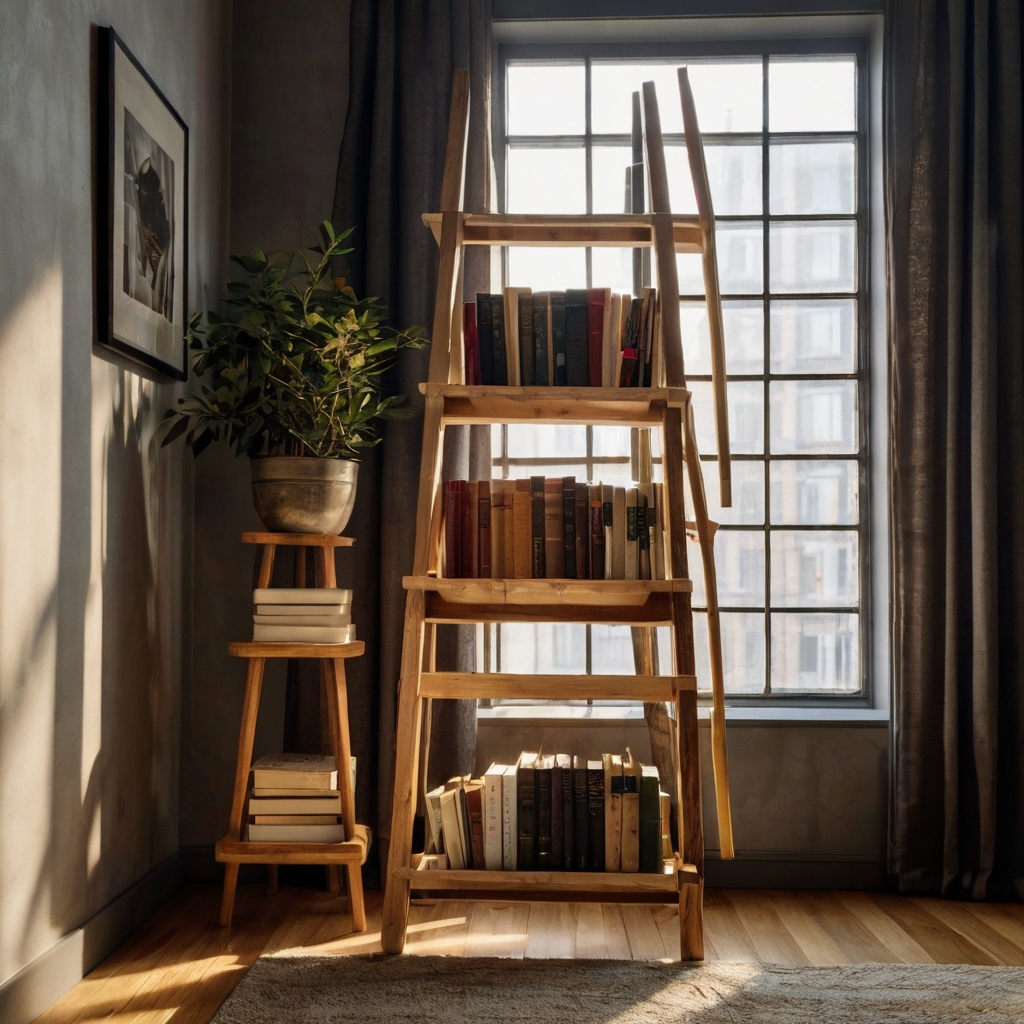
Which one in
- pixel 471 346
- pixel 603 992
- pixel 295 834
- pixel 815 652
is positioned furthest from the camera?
pixel 815 652

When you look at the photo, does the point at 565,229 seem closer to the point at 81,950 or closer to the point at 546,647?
the point at 546,647

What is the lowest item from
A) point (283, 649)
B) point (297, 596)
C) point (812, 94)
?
point (283, 649)

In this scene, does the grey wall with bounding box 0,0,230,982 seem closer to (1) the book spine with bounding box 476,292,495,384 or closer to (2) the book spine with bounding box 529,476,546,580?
(1) the book spine with bounding box 476,292,495,384

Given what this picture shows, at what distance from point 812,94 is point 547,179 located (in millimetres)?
851

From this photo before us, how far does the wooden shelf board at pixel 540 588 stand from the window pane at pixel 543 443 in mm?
1006

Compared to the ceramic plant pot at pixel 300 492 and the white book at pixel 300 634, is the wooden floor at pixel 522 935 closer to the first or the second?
the white book at pixel 300 634

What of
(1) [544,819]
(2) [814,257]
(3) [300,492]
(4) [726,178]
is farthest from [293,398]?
(2) [814,257]

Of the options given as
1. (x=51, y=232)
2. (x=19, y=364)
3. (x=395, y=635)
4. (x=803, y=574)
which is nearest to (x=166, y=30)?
(x=51, y=232)

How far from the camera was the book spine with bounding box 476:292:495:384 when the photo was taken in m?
2.27

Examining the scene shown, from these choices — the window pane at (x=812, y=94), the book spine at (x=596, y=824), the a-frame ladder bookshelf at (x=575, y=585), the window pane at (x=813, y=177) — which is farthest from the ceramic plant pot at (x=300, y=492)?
the window pane at (x=812, y=94)

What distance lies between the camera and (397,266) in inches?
113

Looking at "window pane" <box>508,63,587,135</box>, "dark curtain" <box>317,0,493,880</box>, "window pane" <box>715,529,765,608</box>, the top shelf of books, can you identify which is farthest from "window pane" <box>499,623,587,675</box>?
"window pane" <box>508,63,587,135</box>

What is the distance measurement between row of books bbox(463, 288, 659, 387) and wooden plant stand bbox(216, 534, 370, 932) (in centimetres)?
62

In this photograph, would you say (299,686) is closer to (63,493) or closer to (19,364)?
(63,493)
